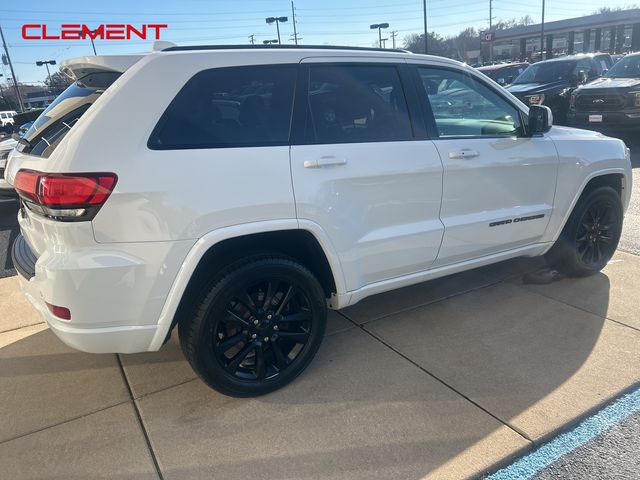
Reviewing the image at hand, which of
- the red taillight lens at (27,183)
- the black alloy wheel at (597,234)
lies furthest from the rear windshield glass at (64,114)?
the black alloy wheel at (597,234)

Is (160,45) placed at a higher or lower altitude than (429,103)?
higher

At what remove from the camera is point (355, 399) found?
9.59ft

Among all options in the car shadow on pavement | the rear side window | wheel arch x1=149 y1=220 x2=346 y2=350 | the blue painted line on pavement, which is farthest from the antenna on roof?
the car shadow on pavement

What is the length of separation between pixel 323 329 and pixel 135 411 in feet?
3.81

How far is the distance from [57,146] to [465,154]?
2422 mm

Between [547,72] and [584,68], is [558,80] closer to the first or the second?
[547,72]

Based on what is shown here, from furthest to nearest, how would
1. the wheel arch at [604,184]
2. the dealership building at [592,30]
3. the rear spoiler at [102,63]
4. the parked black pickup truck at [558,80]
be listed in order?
the dealership building at [592,30], the parked black pickup truck at [558,80], the wheel arch at [604,184], the rear spoiler at [102,63]

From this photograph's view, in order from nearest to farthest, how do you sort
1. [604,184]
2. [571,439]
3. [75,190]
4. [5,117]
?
1. [75,190]
2. [571,439]
3. [604,184]
4. [5,117]

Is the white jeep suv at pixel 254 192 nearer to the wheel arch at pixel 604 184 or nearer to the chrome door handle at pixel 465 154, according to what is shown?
the chrome door handle at pixel 465 154

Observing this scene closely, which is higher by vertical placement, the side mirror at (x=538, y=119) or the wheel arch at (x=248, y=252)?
the side mirror at (x=538, y=119)

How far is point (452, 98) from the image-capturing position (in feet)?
12.2

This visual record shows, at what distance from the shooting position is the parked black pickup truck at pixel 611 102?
10695 millimetres

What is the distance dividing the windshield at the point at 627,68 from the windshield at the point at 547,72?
1.01m

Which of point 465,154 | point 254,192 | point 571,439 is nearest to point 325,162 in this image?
point 254,192
